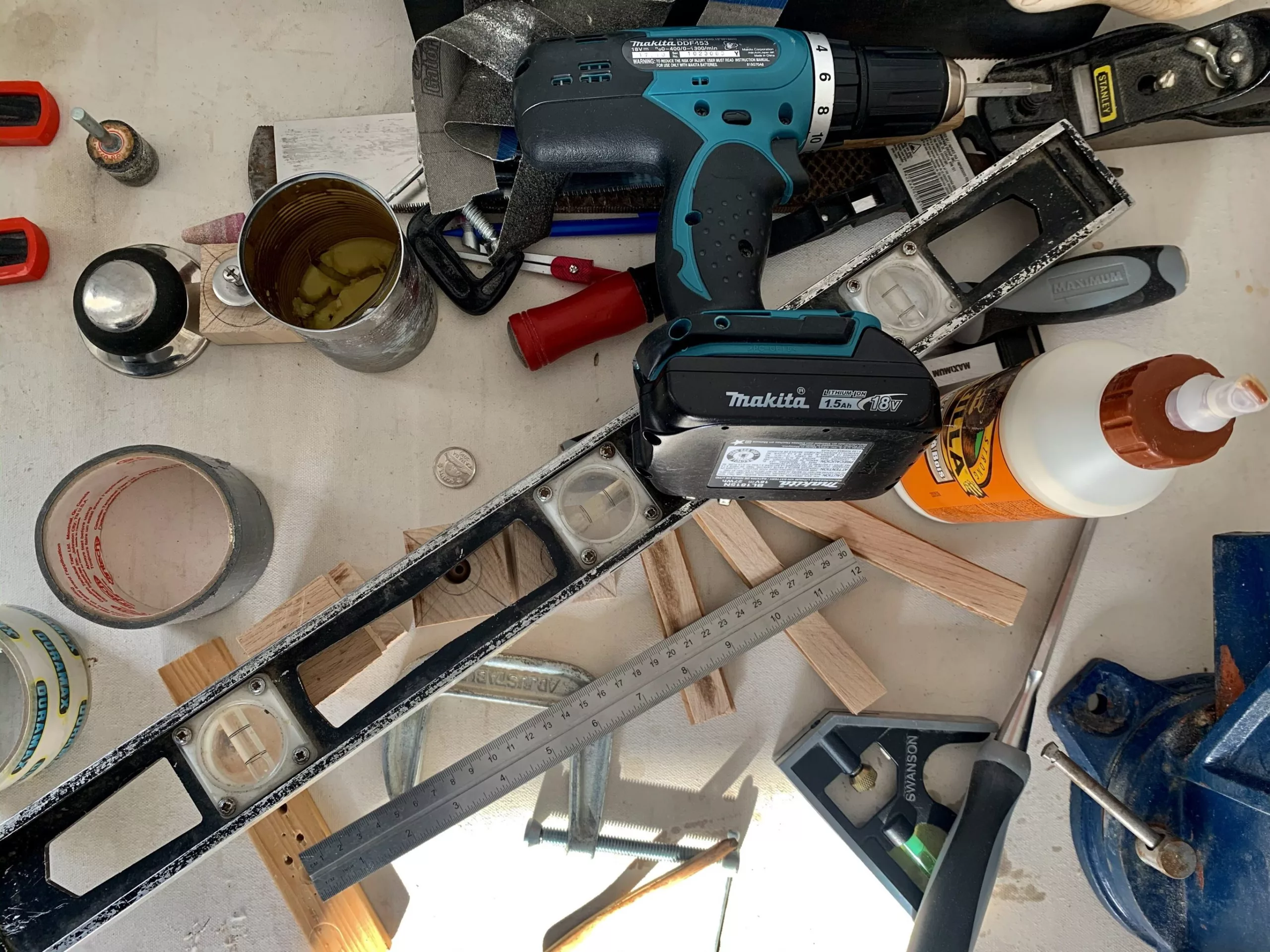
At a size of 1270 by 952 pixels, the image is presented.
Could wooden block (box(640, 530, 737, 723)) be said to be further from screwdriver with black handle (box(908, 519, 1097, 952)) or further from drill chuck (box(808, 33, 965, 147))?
drill chuck (box(808, 33, 965, 147))

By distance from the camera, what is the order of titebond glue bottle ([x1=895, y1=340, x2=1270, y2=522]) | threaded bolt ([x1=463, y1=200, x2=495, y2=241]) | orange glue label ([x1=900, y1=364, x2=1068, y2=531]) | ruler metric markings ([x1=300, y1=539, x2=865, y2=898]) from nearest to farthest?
titebond glue bottle ([x1=895, y1=340, x2=1270, y2=522]) < orange glue label ([x1=900, y1=364, x2=1068, y2=531]) < ruler metric markings ([x1=300, y1=539, x2=865, y2=898]) < threaded bolt ([x1=463, y1=200, x2=495, y2=241])

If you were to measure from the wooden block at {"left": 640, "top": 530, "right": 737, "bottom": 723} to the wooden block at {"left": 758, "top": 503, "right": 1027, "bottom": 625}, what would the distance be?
0.45 ft

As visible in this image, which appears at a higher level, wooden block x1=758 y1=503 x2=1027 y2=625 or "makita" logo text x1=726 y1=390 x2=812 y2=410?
"makita" logo text x1=726 y1=390 x2=812 y2=410

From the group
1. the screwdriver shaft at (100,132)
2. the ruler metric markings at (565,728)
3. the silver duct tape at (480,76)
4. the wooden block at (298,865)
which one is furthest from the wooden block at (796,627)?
the screwdriver shaft at (100,132)

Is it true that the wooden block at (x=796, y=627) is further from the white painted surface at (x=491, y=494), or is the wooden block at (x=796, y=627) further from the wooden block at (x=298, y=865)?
the wooden block at (x=298, y=865)

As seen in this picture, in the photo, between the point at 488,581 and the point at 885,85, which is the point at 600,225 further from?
the point at 488,581

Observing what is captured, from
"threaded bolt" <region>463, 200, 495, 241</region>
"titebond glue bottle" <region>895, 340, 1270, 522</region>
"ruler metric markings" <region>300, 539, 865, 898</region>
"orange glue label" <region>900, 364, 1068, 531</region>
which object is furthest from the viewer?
"threaded bolt" <region>463, 200, 495, 241</region>

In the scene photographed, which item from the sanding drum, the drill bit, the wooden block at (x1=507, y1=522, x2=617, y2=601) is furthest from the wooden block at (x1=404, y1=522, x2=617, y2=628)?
the drill bit

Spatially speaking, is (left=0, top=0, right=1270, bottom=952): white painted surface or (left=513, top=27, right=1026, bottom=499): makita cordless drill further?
(left=0, top=0, right=1270, bottom=952): white painted surface

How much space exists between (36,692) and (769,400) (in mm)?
852

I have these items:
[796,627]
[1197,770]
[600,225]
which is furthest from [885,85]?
[1197,770]

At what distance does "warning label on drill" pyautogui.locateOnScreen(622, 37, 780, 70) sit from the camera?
2.67ft

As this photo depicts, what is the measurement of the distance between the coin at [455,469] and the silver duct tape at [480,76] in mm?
305

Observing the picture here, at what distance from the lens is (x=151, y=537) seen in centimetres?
94
